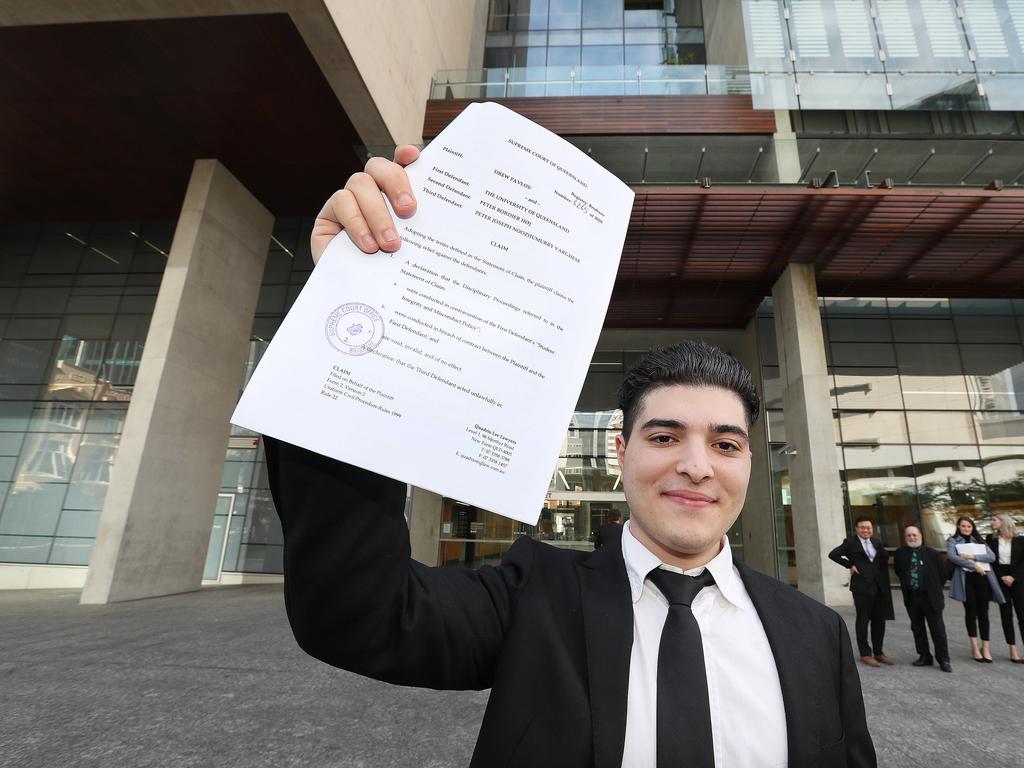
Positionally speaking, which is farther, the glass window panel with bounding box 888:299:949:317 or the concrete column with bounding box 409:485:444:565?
the glass window panel with bounding box 888:299:949:317

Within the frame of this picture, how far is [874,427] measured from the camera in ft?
51.9

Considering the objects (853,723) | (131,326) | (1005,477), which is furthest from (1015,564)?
(131,326)

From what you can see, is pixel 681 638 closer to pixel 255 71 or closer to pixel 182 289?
pixel 255 71

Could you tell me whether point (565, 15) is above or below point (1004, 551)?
above

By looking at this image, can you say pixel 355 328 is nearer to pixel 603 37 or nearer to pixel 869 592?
pixel 869 592

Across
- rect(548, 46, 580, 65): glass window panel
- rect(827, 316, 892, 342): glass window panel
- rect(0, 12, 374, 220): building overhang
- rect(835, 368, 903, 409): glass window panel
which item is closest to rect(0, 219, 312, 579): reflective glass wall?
rect(0, 12, 374, 220): building overhang

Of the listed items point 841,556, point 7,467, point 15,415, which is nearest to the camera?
point 841,556

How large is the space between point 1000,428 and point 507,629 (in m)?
20.5

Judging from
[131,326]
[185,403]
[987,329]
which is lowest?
[185,403]

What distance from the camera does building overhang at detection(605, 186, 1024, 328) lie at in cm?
1123

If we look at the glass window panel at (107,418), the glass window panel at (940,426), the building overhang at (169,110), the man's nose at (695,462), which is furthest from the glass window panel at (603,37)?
the man's nose at (695,462)

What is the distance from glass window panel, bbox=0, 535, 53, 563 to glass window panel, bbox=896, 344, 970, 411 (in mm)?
24822

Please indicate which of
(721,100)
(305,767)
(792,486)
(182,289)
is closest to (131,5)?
(182,289)

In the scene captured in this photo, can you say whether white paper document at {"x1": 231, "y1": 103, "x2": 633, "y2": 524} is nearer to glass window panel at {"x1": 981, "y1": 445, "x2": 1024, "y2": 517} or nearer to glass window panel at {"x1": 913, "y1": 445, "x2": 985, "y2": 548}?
glass window panel at {"x1": 913, "y1": 445, "x2": 985, "y2": 548}
